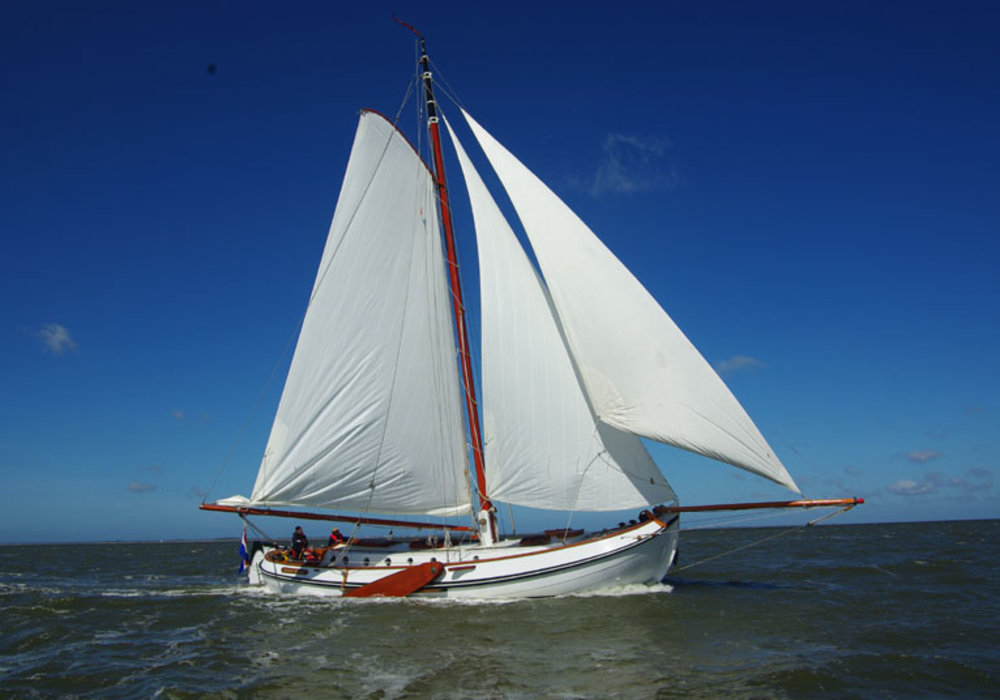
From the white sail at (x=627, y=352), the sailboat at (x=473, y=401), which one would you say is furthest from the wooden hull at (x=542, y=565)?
the white sail at (x=627, y=352)

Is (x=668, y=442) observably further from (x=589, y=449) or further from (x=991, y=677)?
(x=991, y=677)

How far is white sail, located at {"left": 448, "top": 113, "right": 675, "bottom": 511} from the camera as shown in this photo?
1803 cm

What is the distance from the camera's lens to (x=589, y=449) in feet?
59.5

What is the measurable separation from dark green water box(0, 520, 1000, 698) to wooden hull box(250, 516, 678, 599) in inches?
18.3

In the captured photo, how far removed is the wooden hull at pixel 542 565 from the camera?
17250 millimetres

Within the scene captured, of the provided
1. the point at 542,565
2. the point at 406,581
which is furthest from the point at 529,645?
the point at 406,581

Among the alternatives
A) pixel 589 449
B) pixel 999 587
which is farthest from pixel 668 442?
pixel 999 587

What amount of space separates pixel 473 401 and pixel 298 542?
25.5 ft

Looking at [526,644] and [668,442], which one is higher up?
[668,442]

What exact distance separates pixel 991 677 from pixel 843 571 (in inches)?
740

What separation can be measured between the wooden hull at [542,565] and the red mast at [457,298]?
1.63 metres

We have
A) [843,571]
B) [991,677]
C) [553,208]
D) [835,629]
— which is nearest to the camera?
[991,677]

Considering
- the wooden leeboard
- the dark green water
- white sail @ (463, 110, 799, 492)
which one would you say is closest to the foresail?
the wooden leeboard

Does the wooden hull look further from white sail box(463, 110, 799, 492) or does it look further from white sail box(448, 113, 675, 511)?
A: white sail box(463, 110, 799, 492)
